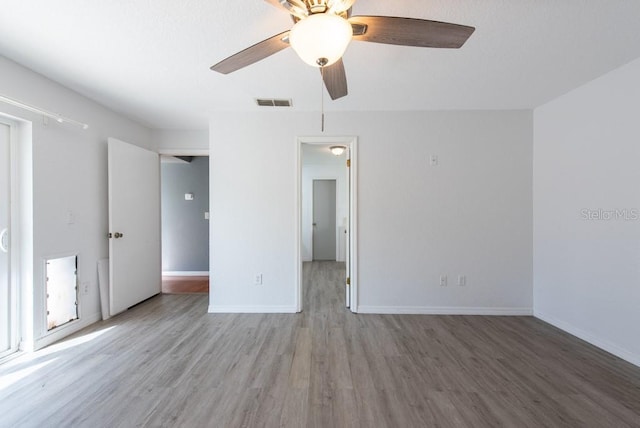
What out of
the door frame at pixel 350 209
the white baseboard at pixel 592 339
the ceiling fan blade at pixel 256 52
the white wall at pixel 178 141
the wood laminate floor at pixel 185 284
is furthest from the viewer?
the wood laminate floor at pixel 185 284

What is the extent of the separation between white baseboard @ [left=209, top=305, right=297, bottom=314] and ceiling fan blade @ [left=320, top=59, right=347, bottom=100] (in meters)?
2.38

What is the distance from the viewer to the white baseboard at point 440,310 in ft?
10.0

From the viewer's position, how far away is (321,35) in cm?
112

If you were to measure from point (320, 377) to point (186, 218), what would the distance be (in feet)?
14.1

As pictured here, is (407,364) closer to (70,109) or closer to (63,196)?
(63,196)

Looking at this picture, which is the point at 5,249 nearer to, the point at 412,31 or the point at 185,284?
the point at 185,284

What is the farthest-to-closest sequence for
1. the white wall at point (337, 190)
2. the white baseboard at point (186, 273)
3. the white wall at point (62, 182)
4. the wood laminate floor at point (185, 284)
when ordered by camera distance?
1. the white wall at point (337, 190)
2. the white baseboard at point (186, 273)
3. the wood laminate floor at point (185, 284)
4. the white wall at point (62, 182)

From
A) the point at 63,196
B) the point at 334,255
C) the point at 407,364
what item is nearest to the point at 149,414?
the point at 407,364

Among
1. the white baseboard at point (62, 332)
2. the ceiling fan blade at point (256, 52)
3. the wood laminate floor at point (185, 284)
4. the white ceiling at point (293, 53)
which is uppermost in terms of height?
the white ceiling at point (293, 53)

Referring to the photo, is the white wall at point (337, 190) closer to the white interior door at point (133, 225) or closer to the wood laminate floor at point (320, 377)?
the white interior door at point (133, 225)

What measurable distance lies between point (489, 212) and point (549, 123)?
3.64ft

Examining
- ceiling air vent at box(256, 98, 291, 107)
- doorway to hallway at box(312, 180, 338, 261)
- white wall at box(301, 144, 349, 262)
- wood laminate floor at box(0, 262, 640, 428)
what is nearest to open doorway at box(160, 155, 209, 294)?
white wall at box(301, 144, 349, 262)

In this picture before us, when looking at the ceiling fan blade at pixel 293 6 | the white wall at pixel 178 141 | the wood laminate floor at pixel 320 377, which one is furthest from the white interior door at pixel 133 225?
the ceiling fan blade at pixel 293 6

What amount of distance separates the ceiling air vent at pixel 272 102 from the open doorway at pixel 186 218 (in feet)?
8.94
